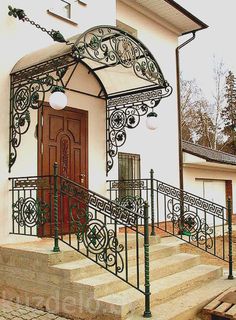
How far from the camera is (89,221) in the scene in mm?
4555

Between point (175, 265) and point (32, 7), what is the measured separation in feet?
14.2

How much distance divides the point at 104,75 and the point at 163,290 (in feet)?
12.2

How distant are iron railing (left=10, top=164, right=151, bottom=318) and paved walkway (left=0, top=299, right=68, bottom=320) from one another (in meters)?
0.73

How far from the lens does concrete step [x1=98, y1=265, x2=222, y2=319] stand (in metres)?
3.92

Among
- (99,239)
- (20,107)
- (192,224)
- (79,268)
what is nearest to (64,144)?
(20,107)

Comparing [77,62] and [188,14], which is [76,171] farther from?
[188,14]

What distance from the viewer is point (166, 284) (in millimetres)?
4699

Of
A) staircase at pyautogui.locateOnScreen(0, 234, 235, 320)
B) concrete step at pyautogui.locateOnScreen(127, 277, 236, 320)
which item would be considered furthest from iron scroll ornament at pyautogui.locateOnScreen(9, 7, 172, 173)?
concrete step at pyautogui.locateOnScreen(127, 277, 236, 320)

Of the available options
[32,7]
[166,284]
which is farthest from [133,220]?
[32,7]

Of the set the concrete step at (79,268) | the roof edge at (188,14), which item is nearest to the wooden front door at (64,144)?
the concrete step at (79,268)

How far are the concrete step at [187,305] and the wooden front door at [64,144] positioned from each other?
208 centimetres

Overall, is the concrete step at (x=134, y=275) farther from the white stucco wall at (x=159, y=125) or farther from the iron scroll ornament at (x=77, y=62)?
the white stucco wall at (x=159, y=125)

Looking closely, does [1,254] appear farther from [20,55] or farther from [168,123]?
[168,123]

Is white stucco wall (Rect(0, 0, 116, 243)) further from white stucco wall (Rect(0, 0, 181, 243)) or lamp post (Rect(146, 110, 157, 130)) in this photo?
lamp post (Rect(146, 110, 157, 130))
